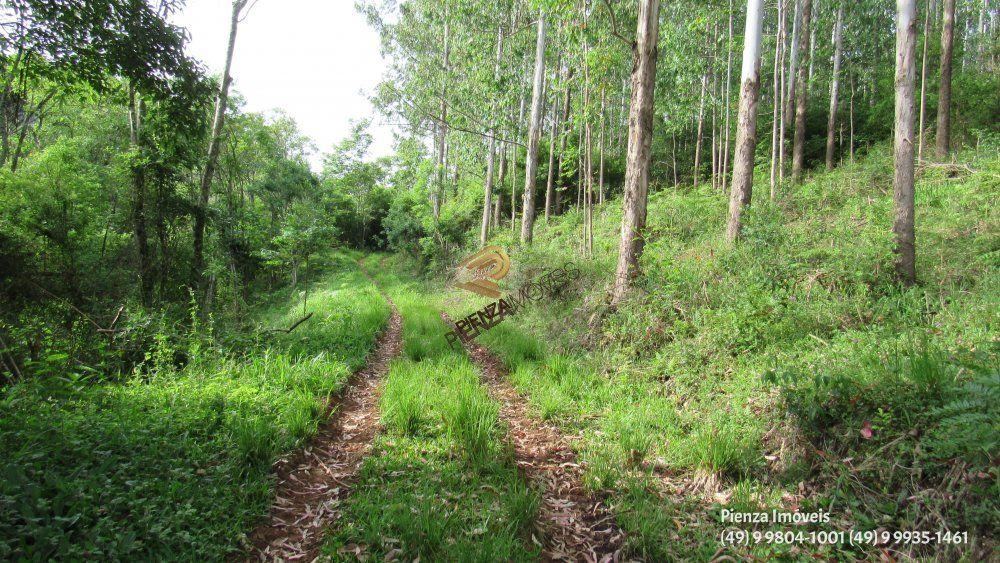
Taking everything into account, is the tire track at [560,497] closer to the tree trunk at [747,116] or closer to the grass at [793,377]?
the grass at [793,377]

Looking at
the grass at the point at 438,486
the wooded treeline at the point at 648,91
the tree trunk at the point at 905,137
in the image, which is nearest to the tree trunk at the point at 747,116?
the wooded treeline at the point at 648,91

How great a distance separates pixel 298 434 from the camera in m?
3.95

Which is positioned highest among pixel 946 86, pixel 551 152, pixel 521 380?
pixel 946 86

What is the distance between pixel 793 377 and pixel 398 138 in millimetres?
23000

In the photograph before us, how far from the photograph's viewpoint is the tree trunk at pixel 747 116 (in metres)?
6.65

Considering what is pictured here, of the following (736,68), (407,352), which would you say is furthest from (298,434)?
(736,68)

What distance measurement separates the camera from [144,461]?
2.79m

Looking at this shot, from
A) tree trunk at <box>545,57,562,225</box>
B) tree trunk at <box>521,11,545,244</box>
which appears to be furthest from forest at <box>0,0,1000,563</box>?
tree trunk at <box>545,57,562,225</box>

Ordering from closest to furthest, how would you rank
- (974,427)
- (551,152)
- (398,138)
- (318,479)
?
1. (974,427)
2. (318,479)
3. (551,152)
4. (398,138)

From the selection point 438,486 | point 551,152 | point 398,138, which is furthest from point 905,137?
point 398,138

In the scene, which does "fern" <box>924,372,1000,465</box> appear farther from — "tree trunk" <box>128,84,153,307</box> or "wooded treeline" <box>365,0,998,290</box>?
"tree trunk" <box>128,84,153,307</box>

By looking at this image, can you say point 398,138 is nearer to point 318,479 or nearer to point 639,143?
point 639,143

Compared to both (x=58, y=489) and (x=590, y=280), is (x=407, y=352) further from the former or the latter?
(x=58, y=489)

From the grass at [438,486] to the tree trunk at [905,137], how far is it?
17.7 ft
